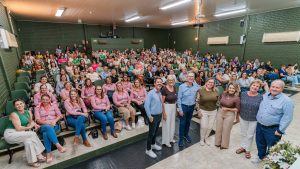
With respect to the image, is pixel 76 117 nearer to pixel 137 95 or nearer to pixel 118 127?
pixel 118 127

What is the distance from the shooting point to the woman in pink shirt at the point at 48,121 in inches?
108

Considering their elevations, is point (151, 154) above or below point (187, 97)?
below

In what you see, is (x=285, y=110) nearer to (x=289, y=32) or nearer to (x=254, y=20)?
(x=289, y=32)

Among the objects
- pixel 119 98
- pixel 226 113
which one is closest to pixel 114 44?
pixel 119 98

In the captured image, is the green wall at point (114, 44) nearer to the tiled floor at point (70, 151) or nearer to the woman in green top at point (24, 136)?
the tiled floor at point (70, 151)

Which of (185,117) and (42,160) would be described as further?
(185,117)

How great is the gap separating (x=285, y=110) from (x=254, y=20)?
10.4 m

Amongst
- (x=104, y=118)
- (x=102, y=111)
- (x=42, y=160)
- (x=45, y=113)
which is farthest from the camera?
(x=102, y=111)

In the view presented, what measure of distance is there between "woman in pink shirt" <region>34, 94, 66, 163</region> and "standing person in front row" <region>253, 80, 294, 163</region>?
3292 millimetres

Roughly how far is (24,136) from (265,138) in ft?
12.3

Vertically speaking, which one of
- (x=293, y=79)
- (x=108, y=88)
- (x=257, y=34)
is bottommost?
(x=293, y=79)

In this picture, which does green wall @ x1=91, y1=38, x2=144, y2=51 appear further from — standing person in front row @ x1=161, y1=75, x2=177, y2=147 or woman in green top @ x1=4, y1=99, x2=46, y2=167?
standing person in front row @ x1=161, y1=75, x2=177, y2=147

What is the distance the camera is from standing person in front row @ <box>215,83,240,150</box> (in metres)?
2.82

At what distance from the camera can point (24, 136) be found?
2576 mm
